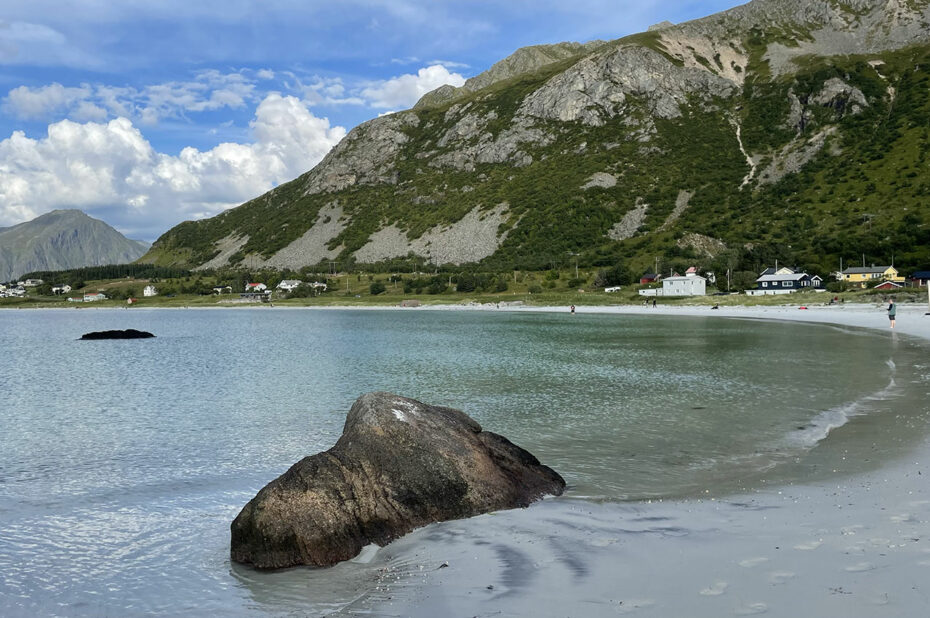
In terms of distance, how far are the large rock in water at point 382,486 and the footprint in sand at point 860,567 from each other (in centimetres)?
539

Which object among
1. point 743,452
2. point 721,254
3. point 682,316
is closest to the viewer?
point 743,452

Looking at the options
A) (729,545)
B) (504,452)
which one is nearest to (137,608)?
(504,452)

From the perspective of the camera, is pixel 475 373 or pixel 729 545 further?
pixel 475 373

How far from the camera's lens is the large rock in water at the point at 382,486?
975 cm

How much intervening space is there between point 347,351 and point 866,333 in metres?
44.5

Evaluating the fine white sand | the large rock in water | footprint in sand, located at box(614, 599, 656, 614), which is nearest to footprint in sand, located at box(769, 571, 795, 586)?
the fine white sand

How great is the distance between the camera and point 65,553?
34.3 ft

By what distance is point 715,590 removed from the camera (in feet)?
24.8

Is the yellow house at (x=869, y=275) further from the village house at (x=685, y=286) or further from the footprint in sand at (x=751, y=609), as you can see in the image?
the footprint in sand at (x=751, y=609)

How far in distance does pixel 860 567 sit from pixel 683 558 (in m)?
2.09

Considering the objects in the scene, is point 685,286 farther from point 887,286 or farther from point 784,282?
point 887,286

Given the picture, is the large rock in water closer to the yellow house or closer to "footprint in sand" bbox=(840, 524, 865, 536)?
"footprint in sand" bbox=(840, 524, 865, 536)

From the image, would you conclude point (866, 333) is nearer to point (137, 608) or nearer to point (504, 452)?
point (504, 452)

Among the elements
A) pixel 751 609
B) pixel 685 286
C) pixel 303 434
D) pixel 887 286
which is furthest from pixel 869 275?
pixel 751 609
